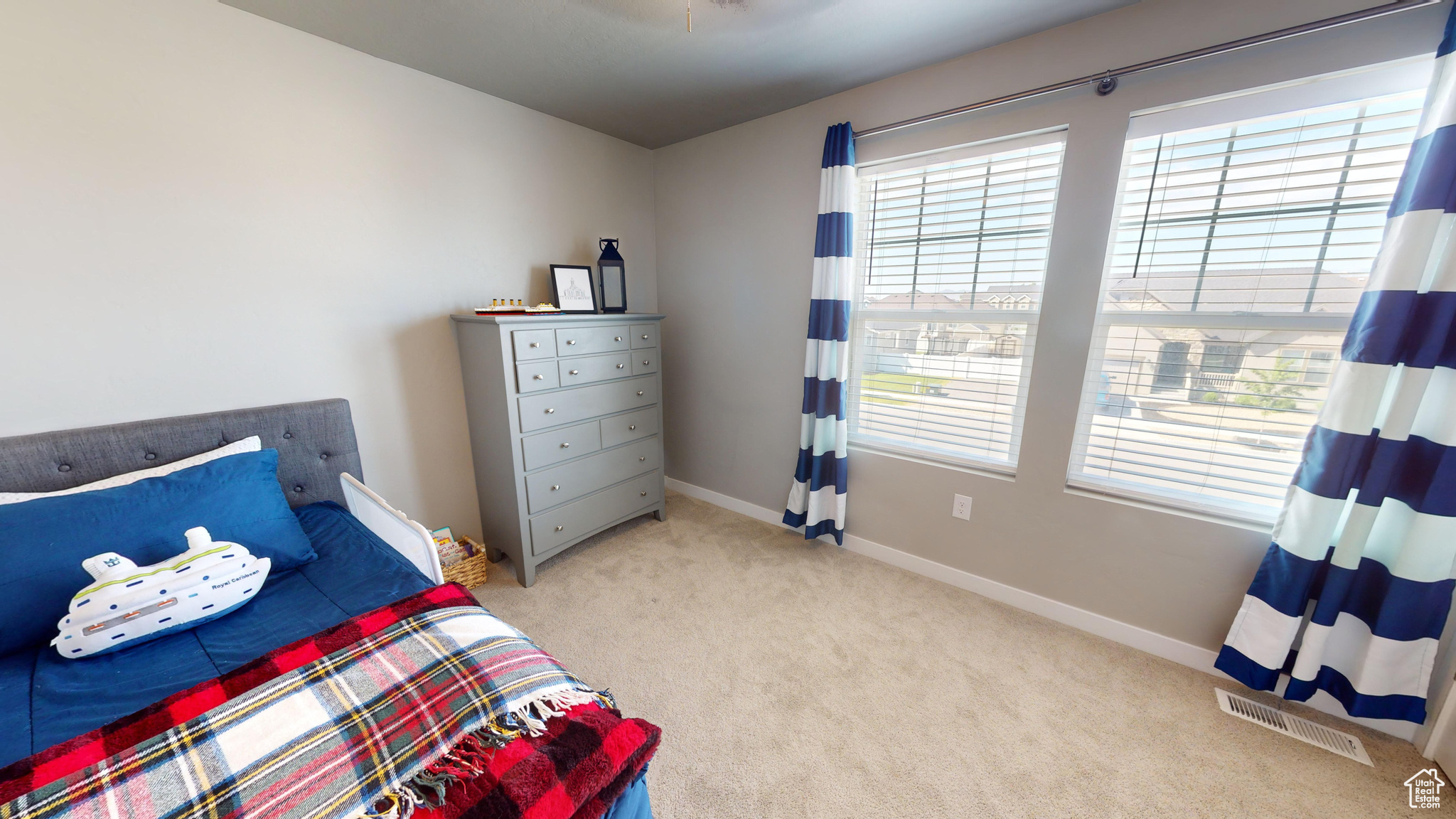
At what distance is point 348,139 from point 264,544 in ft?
5.25

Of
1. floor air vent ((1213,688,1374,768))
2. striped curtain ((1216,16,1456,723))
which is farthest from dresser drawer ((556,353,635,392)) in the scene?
floor air vent ((1213,688,1374,768))

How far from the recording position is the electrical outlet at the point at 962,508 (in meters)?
2.17

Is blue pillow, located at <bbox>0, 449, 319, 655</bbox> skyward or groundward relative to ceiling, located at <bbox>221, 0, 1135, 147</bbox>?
groundward

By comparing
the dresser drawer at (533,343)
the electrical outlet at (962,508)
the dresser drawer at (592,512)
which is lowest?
the dresser drawer at (592,512)

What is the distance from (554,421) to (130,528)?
128 cm

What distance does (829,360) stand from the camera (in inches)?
92.6

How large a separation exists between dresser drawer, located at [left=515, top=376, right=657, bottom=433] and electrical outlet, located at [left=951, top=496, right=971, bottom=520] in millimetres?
1669

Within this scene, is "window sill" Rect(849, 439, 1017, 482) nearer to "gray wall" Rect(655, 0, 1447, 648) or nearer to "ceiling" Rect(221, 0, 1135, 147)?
"gray wall" Rect(655, 0, 1447, 648)

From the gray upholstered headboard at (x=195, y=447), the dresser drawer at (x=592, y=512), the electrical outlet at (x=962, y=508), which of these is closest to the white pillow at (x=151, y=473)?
the gray upholstered headboard at (x=195, y=447)

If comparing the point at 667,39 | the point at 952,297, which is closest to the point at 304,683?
the point at 667,39

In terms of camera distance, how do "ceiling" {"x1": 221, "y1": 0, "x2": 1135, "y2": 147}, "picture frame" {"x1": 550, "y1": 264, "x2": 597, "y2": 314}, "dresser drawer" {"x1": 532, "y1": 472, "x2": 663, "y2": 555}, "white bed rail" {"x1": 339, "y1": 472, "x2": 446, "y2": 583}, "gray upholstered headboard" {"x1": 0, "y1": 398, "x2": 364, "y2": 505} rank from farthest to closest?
"picture frame" {"x1": 550, "y1": 264, "x2": 597, "y2": 314} → "dresser drawer" {"x1": 532, "y1": 472, "x2": 663, "y2": 555} → "ceiling" {"x1": 221, "y1": 0, "x2": 1135, "y2": 147} → "white bed rail" {"x1": 339, "y1": 472, "x2": 446, "y2": 583} → "gray upholstered headboard" {"x1": 0, "y1": 398, "x2": 364, "y2": 505}

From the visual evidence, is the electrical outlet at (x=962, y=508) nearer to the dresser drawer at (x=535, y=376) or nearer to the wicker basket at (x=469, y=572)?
the dresser drawer at (x=535, y=376)

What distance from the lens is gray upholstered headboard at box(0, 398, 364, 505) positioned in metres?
1.38

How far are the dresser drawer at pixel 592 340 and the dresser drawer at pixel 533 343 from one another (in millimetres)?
34
